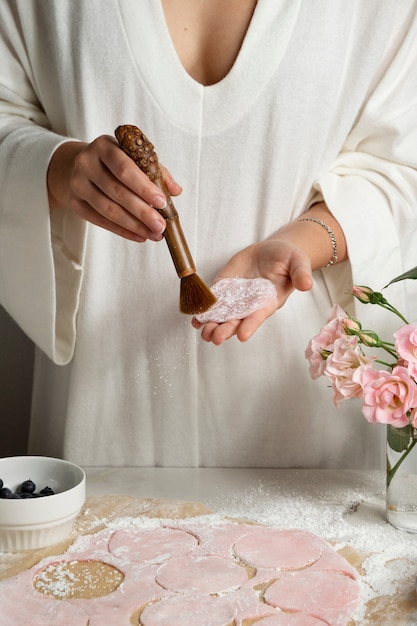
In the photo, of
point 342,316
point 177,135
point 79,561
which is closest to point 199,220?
point 177,135

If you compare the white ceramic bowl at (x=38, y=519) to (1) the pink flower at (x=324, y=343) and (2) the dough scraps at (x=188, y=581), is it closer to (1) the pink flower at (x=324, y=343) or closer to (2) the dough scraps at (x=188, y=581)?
(2) the dough scraps at (x=188, y=581)

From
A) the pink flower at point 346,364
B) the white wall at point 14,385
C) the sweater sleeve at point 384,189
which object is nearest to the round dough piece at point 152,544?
the pink flower at point 346,364

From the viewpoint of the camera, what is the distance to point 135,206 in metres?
1.03

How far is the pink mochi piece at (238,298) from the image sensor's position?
1.17 metres

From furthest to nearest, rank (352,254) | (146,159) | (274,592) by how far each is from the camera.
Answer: (352,254) < (146,159) < (274,592)

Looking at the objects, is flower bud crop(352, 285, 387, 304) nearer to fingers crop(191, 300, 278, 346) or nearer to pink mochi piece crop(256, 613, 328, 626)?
fingers crop(191, 300, 278, 346)

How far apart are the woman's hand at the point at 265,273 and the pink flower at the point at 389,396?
0.56 feet

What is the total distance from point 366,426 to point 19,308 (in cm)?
57

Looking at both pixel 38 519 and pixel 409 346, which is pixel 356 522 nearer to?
pixel 409 346

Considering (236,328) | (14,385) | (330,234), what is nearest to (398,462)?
(236,328)

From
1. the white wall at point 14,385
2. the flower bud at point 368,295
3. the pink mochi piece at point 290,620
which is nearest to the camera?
the pink mochi piece at point 290,620

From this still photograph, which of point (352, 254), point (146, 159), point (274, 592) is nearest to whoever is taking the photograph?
point (274, 592)

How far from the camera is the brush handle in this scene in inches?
40.4

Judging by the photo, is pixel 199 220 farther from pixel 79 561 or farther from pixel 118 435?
pixel 79 561
